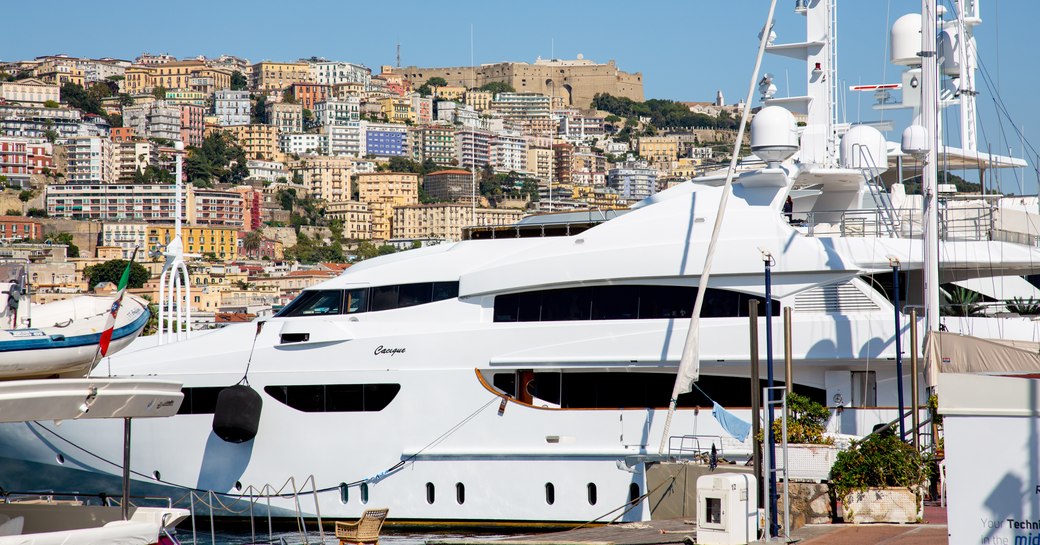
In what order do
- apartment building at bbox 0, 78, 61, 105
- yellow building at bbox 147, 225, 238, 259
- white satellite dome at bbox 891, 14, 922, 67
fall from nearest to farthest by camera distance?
white satellite dome at bbox 891, 14, 922, 67 < yellow building at bbox 147, 225, 238, 259 < apartment building at bbox 0, 78, 61, 105

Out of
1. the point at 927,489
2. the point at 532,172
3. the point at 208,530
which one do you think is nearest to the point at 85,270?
the point at 532,172

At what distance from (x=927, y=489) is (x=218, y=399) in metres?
8.92

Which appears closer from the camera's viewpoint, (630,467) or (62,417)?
(62,417)

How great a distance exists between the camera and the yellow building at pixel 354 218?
171m

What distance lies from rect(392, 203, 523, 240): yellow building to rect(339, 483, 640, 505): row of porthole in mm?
147608

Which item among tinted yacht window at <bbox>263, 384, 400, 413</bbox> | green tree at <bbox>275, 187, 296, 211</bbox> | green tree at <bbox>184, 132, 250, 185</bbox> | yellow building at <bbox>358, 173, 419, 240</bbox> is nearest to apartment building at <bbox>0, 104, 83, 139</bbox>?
green tree at <bbox>184, 132, 250, 185</bbox>

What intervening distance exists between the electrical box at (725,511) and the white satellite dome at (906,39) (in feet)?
31.0

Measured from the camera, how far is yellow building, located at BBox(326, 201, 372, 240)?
6737 inches

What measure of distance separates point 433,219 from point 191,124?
46.4 metres

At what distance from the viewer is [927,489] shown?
13.3 metres

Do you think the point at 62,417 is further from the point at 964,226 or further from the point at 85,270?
the point at 85,270

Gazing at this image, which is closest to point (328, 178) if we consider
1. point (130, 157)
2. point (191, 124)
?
point (191, 124)

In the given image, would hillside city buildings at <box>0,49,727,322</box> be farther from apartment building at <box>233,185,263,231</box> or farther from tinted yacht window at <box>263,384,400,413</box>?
tinted yacht window at <box>263,384,400,413</box>

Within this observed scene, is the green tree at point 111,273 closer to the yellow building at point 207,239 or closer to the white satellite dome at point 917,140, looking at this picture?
the yellow building at point 207,239
